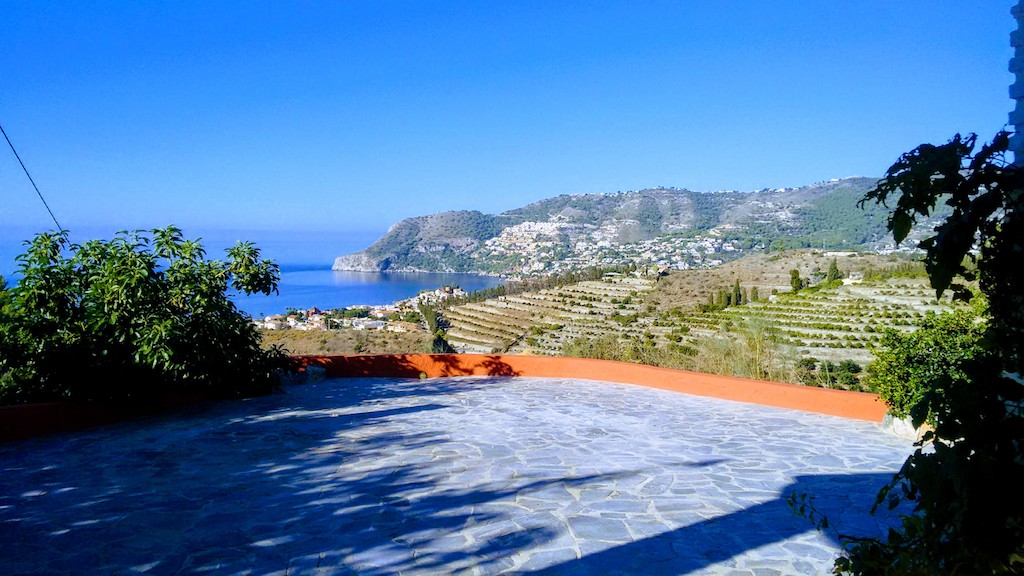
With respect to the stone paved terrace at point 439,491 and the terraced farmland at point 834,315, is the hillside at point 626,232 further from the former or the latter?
the stone paved terrace at point 439,491

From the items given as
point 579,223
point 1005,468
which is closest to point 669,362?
point 1005,468

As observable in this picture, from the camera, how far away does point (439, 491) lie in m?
5.07

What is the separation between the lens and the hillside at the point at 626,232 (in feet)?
221

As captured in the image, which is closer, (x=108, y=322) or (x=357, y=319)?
(x=108, y=322)

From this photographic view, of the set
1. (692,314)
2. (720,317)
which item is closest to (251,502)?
(720,317)

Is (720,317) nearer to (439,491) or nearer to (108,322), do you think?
(108,322)

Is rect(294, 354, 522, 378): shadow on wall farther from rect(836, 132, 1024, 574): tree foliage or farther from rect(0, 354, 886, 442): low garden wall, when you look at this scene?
rect(836, 132, 1024, 574): tree foliage

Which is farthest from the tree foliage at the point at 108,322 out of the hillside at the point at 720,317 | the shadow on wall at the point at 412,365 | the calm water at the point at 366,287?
the calm water at the point at 366,287

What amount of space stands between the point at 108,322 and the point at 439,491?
15.9ft

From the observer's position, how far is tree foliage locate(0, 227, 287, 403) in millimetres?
7312

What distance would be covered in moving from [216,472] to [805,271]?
4064 cm

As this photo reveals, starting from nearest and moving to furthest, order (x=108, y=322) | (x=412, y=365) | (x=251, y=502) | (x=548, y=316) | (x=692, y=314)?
(x=251, y=502)
(x=108, y=322)
(x=412, y=365)
(x=692, y=314)
(x=548, y=316)

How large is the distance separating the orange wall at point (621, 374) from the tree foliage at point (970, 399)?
20.5 feet

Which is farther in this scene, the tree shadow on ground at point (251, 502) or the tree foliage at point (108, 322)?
the tree foliage at point (108, 322)
